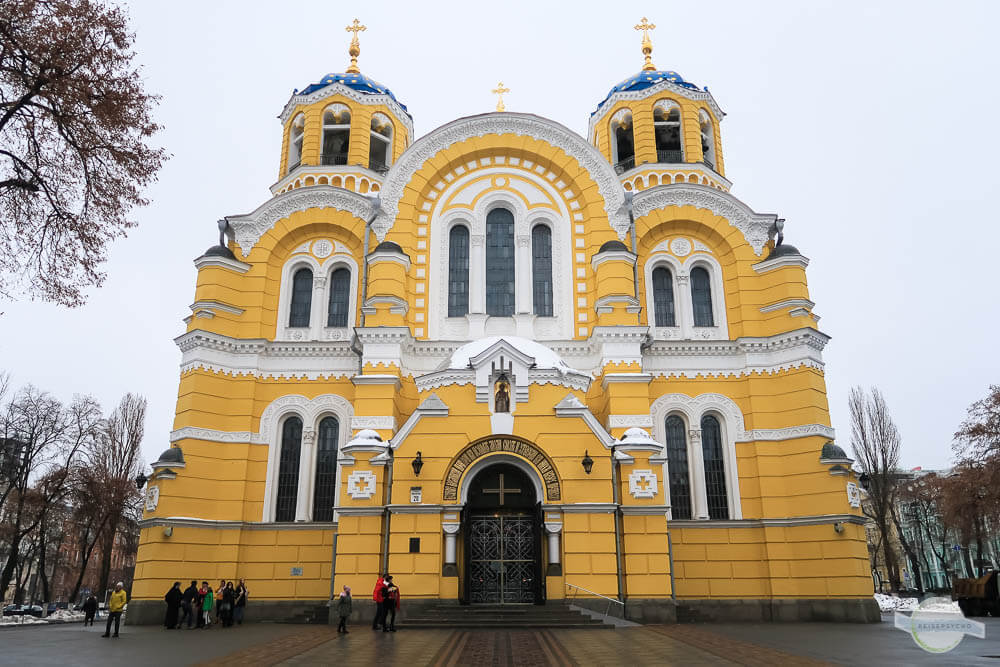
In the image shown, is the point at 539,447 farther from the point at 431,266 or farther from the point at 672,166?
the point at 672,166

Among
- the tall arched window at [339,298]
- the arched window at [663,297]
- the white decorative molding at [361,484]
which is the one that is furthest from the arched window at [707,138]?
the white decorative molding at [361,484]

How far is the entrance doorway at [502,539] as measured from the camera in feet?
61.6

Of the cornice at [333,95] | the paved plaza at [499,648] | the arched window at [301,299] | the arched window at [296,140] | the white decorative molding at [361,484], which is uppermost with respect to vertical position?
the cornice at [333,95]

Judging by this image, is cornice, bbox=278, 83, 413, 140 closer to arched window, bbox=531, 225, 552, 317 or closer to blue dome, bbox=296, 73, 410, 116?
blue dome, bbox=296, 73, 410, 116

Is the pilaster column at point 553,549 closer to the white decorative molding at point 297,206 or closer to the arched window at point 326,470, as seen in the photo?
the arched window at point 326,470

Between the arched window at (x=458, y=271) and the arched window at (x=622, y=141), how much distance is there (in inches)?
304

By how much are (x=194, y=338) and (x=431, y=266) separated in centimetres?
816

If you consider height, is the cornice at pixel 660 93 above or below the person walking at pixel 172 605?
above

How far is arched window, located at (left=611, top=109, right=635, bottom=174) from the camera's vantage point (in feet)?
97.1

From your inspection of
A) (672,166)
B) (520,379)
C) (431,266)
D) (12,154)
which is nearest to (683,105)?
(672,166)

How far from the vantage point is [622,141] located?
30453 millimetres

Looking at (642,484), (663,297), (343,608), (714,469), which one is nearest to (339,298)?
(663,297)

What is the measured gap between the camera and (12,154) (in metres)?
9.61

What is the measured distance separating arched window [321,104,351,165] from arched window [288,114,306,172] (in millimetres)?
993
